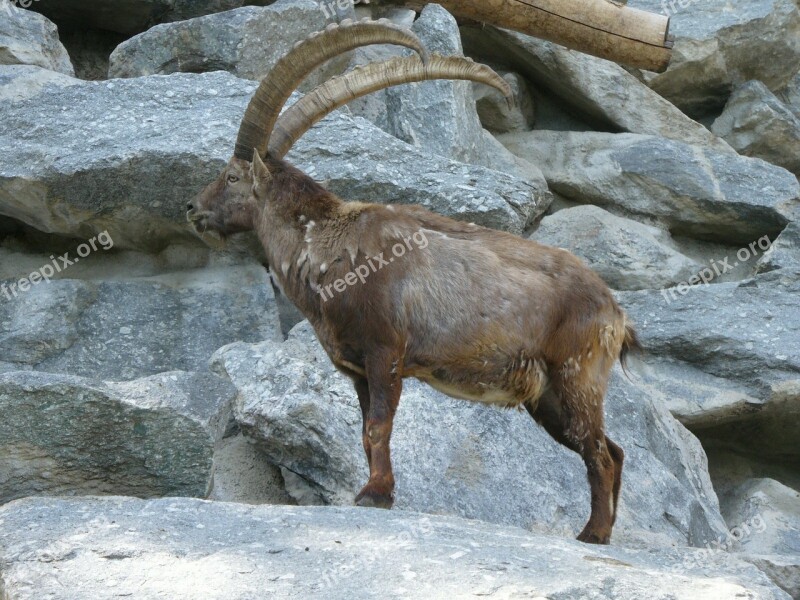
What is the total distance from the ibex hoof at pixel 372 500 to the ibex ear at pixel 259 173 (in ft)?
6.50

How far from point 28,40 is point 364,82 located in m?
3.60

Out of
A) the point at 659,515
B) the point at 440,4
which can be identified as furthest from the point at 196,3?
the point at 659,515

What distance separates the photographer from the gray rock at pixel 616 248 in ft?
31.3

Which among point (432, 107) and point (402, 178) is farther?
point (432, 107)

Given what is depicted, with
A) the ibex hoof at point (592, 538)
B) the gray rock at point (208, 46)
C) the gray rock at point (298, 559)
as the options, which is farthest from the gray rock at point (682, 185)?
the gray rock at point (298, 559)

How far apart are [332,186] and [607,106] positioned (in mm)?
3922

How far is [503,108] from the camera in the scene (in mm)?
10984

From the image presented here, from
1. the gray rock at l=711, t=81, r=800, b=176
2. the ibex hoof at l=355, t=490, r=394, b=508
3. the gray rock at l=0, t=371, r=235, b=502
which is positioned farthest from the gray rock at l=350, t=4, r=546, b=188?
the ibex hoof at l=355, t=490, r=394, b=508

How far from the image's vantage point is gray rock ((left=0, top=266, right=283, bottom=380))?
773 cm

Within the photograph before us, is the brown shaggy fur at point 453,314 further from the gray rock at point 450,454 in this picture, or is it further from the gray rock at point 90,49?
the gray rock at point 90,49

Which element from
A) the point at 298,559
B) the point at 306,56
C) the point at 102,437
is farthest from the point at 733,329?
the point at 298,559

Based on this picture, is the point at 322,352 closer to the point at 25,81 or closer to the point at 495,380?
the point at 495,380

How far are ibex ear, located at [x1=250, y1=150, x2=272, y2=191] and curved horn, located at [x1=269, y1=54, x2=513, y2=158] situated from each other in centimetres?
18

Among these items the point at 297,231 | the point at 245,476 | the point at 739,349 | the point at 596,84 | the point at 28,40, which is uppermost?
the point at 28,40
